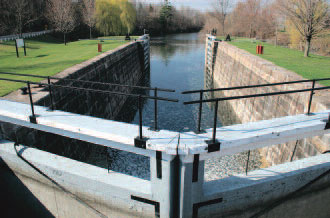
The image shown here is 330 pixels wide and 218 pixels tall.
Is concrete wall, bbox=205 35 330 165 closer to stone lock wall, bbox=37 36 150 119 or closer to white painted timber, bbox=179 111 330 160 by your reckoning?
white painted timber, bbox=179 111 330 160

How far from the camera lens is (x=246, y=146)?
169 inches

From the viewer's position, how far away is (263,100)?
1236cm

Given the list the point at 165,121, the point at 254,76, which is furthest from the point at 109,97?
the point at 254,76

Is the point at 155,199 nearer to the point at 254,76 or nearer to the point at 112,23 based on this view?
the point at 254,76

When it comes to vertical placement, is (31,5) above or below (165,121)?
above

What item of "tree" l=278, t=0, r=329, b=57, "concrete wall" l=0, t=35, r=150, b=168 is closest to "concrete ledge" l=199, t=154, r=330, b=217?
"concrete wall" l=0, t=35, r=150, b=168

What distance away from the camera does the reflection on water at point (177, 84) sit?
1520 centimetres

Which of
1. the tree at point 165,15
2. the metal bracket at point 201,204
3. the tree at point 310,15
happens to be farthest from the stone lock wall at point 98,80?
the tree at point 165,15

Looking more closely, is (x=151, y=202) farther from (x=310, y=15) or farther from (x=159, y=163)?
(x=310, y=15)

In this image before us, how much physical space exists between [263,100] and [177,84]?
39.7 feet

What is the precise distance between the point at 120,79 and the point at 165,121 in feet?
18.4

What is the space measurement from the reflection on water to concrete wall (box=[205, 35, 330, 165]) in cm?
196

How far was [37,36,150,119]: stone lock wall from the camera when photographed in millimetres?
9359

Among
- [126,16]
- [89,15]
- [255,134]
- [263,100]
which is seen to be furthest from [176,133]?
[126,16]
